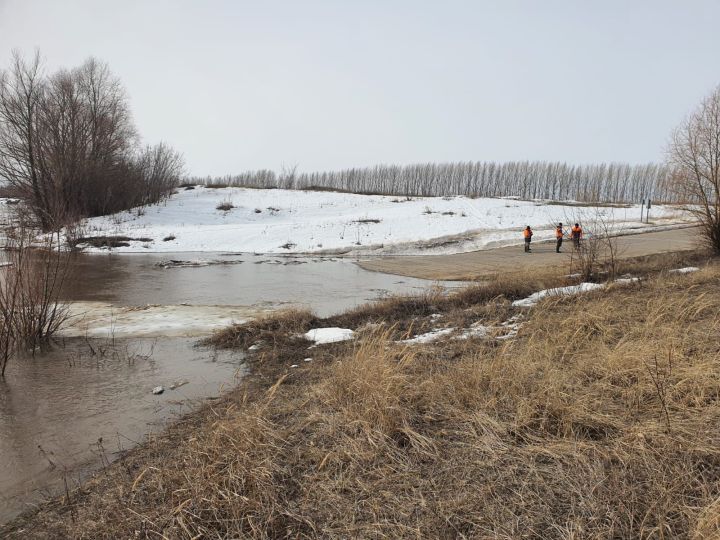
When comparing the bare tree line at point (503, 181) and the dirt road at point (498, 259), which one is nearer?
the dirt road at point (498, 259)

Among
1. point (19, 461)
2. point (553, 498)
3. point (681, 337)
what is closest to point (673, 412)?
point (553, 498)

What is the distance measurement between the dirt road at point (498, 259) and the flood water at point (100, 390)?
631 cm

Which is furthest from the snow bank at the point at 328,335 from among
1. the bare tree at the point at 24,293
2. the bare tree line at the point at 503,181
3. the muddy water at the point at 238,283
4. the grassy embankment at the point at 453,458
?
the bare tree line at the point at 503,181

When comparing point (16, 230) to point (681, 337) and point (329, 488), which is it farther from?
point (681, 337)

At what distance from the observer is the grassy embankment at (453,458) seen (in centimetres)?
255

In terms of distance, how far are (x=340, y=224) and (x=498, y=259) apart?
58.1ft

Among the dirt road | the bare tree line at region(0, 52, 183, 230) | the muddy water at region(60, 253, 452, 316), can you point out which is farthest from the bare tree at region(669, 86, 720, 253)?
the bare tree line at region(0, 52, 183, 230)

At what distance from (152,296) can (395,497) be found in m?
13.8

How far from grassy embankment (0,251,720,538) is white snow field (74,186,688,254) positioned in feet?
72.2

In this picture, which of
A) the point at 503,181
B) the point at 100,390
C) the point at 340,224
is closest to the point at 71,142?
the point at 340,224

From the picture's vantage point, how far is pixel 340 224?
126ft

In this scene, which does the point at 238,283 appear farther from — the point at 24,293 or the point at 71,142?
the point at 71,142

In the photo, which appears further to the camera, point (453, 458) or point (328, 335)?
point (328, 335)

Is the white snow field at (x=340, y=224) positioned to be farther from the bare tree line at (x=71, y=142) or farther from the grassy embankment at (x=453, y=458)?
the grassy embankment at (x=453, y=458)
